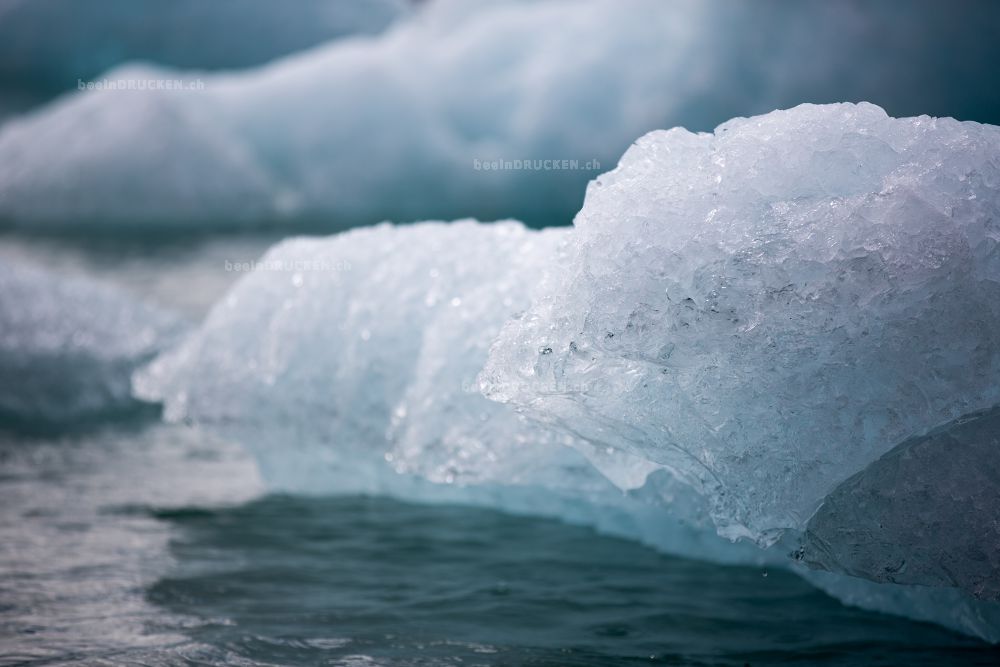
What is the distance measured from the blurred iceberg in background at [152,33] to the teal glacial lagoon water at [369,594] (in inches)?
503

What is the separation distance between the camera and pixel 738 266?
2.13 m

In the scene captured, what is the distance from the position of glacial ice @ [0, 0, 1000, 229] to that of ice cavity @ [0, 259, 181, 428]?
509cm

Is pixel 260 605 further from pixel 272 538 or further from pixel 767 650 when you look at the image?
pixel 767 650

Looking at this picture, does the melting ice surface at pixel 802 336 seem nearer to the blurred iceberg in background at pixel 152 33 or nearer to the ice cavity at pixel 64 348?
the ice cavity at pixel 64 348

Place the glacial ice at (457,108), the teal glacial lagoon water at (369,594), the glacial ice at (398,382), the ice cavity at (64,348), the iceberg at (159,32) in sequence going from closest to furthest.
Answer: the teal glacial lagoon water at (369,594), the glacial ice at (398,382), the ice cavity at (64,348), the glacial ice at (457,108), the iceberg at (159,32)

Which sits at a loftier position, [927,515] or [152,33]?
[152,33]

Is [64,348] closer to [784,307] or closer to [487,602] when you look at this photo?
[487,602]

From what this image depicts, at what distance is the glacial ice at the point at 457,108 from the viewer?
9531 millimetres

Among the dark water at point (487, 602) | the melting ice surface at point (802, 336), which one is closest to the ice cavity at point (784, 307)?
the melting ice surface at point (802, 336)

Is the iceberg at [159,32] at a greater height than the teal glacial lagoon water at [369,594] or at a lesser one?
greater

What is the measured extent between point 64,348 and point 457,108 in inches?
260

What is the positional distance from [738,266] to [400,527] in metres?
2.14

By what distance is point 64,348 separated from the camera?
6.03 meters

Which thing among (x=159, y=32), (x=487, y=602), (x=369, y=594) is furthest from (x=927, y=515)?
(x=159, y=32)
